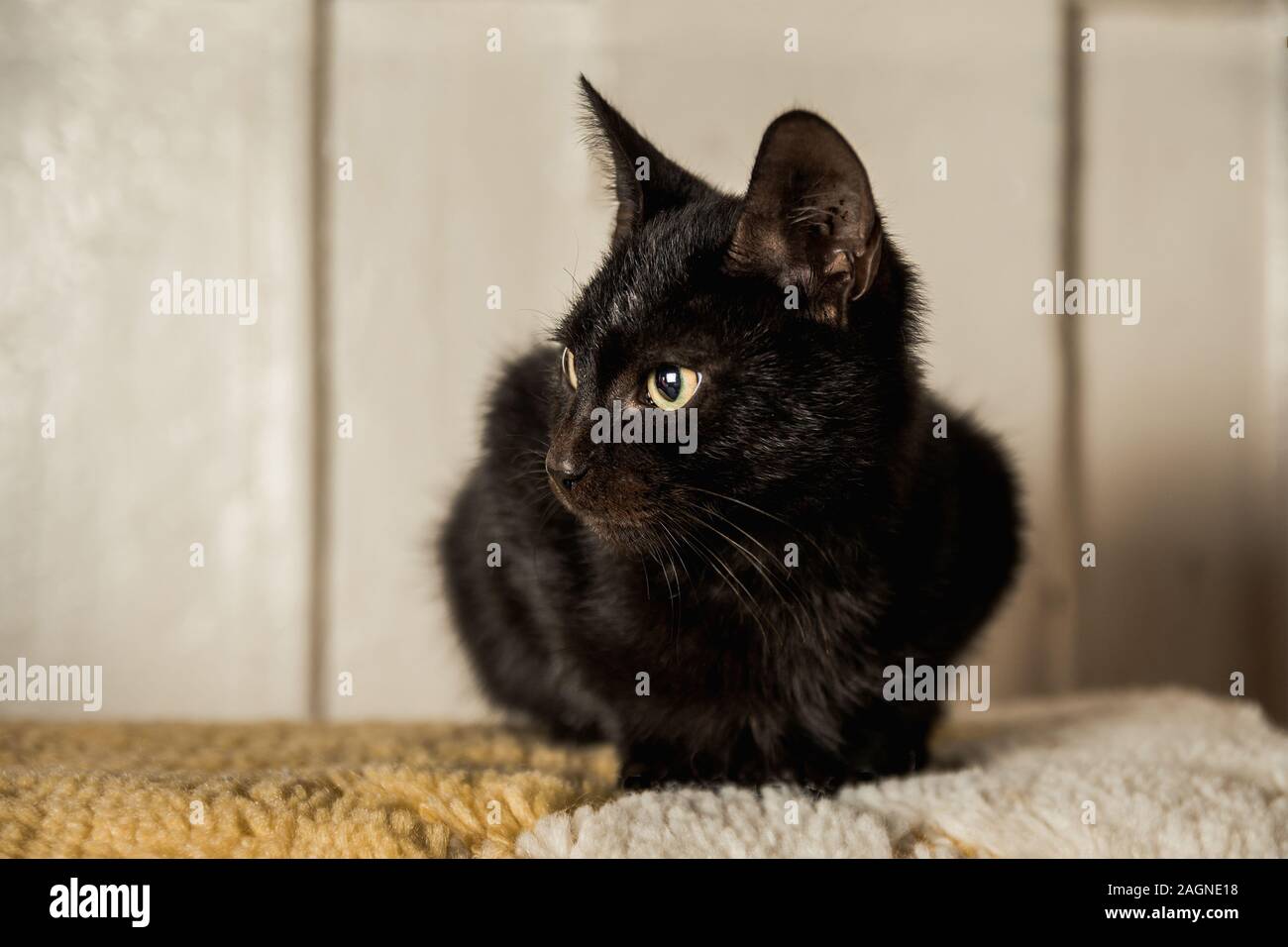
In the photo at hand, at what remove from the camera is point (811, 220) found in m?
0.79

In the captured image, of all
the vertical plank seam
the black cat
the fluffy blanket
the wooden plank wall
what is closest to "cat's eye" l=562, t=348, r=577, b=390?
the black cat

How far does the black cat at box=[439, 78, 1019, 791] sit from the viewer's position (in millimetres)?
784

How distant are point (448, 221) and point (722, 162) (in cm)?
44

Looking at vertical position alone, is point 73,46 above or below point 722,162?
above

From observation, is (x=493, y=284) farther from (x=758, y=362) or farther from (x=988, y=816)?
(x=988, y=816)

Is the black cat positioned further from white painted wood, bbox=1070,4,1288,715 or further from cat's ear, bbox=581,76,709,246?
white painted wood, bbox=1070,4,1288,715

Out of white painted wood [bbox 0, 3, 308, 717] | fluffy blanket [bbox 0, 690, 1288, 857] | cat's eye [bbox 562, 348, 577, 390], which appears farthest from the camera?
white painted wood [bbox 0, 3, 308, 717]

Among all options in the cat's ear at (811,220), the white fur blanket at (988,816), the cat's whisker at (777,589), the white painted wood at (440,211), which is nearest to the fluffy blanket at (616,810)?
the white fur blanket at (988,816)

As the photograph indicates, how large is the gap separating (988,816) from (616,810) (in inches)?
11.6

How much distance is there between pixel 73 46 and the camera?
4.98 feet

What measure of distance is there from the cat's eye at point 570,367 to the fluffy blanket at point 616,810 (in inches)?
13.3
